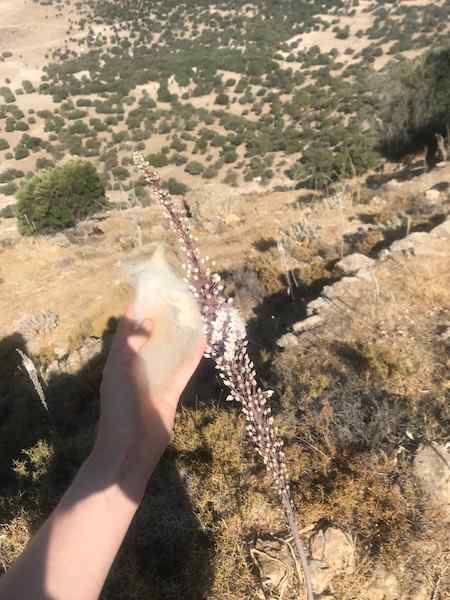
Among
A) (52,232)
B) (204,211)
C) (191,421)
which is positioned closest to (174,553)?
(191,421)

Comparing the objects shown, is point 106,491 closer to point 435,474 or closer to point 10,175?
point 435,474

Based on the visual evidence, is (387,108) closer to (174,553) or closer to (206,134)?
(206,134)

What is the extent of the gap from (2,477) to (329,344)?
16.1 feet

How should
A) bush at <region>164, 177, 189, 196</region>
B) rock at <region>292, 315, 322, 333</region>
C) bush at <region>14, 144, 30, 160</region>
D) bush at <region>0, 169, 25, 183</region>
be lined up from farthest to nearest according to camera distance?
1. bush at <region>14, 144, 30, 160</region>
2. bush at <region>0, 169, 25, 183</region>
3. bush at <region>164, 177, 189, 196</region>
4. rock at <region>292, 315, 322, 333</region>

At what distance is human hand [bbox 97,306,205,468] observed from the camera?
4.25ft

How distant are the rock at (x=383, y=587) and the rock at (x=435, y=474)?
71cm

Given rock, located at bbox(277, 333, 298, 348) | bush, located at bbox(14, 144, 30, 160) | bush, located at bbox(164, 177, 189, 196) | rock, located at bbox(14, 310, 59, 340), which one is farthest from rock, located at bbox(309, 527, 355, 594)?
bush, located at bbox(14, 144, 30, 160)

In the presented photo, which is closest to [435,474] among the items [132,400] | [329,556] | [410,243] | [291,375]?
[329,556]

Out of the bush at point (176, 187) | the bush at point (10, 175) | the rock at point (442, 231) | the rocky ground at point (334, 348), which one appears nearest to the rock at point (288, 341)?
the rocky ground at point (334, 348)

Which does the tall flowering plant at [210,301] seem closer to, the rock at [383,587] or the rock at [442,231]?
the rock at [383,587]

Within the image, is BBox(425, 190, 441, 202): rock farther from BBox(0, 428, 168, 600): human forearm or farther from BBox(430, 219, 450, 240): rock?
BBox(0, 428, 168, 600): human forearm

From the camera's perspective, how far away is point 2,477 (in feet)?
20.2

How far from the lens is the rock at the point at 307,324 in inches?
269

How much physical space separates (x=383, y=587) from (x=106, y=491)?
3158mm
